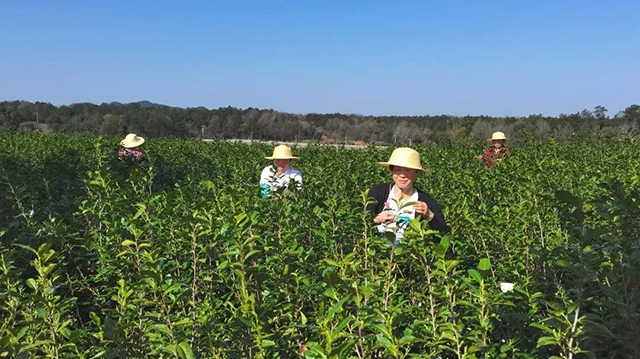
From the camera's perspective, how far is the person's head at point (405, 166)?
12.6 ft

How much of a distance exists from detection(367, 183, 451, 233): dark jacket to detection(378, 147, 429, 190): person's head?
121mm

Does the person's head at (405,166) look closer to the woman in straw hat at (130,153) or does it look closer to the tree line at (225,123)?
the woman in straw hat at (130,153)

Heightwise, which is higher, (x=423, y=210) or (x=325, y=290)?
(x=423, y=210)

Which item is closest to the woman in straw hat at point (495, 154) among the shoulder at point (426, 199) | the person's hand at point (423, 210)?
the shoulder at point (426, 199)

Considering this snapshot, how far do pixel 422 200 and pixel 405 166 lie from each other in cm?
31

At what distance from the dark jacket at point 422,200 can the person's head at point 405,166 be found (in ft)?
0.40

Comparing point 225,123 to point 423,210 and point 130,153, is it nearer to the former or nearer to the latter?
point 130,153

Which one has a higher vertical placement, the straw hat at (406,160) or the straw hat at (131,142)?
the straw hat at (406,160)

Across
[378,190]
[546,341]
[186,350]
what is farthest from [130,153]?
[546,341]

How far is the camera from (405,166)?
383 centimetres

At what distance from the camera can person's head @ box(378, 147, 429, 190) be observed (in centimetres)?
385

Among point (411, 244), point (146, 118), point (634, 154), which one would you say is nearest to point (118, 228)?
point (411, 244)

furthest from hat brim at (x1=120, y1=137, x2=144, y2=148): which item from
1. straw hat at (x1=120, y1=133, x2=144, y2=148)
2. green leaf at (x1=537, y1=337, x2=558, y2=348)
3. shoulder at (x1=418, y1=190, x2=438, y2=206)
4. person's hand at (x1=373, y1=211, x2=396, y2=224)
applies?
green leaf at (x1=537, y1=337, x2=558, y2=348)

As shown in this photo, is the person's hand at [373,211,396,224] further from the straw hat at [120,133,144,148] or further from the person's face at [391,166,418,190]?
the straw hat at [120,133,144,148]
